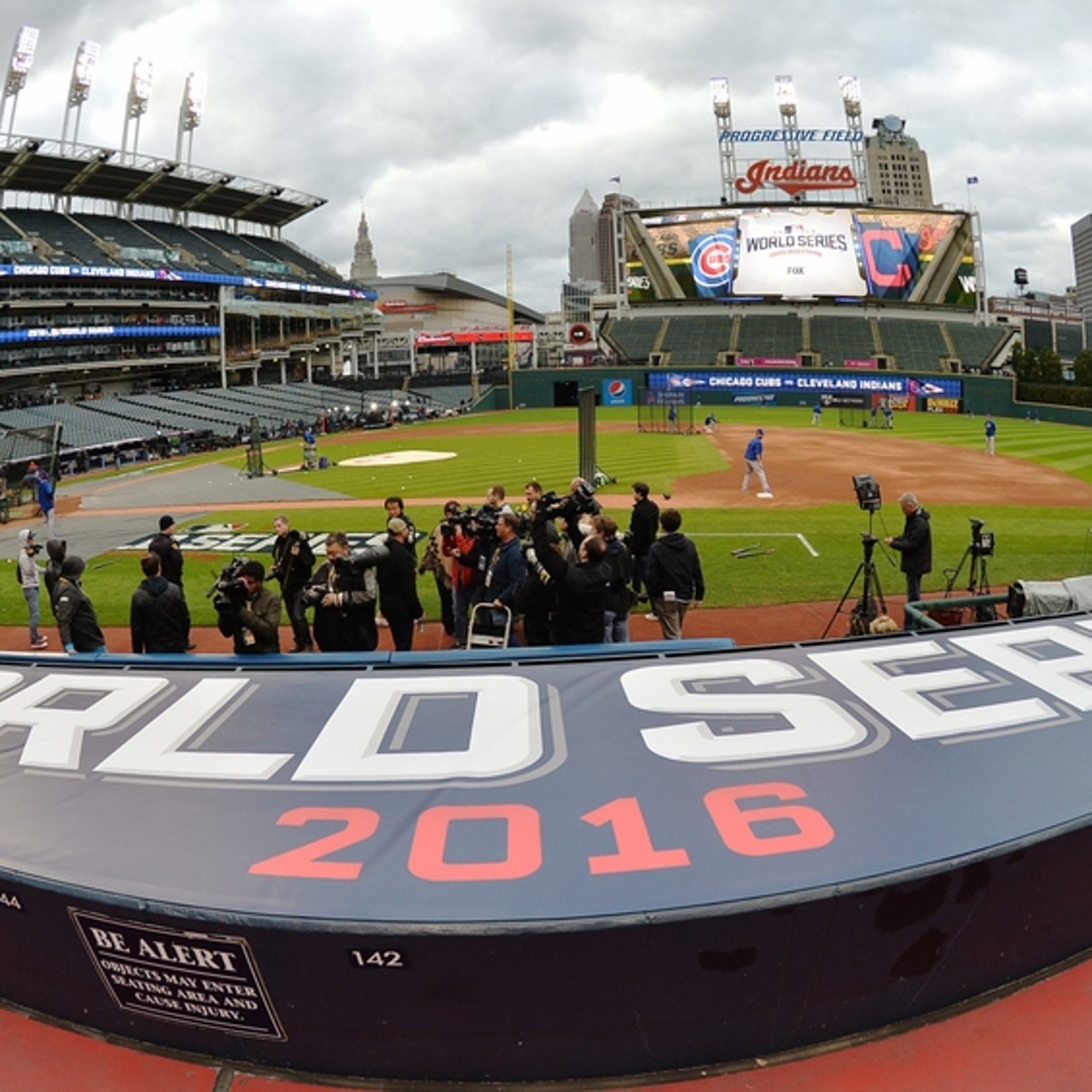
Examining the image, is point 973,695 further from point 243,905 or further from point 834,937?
point 243,905

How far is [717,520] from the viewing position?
18.7m

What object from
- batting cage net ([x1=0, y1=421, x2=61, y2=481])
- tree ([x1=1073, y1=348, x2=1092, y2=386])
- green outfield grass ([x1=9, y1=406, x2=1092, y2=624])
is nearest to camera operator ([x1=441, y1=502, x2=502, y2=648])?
green outfield grass ([x1=9, y1=406, x2=1092, y2=624])

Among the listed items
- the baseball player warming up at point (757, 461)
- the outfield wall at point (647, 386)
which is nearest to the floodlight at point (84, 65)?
the outfield wall at point (647, 386)

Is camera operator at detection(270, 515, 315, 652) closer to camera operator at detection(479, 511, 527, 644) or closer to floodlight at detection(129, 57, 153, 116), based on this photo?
camera operator at detection(479, 511, 527, 644)

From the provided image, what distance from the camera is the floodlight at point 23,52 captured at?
5957cm

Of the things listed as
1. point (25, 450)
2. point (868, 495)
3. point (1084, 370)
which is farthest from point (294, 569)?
point (1084, 370)

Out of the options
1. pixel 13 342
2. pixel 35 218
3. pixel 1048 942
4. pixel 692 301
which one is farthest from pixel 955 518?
pixel 35 218

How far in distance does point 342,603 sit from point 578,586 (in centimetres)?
226

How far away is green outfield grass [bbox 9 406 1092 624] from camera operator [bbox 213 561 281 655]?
498 cm

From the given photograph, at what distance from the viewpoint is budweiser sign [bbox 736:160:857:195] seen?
8069cm

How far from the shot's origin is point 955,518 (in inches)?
739

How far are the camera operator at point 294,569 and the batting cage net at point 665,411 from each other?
36.7 metres

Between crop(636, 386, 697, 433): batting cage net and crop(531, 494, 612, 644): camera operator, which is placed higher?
crop(636, 386, 697, 433): batting cage net

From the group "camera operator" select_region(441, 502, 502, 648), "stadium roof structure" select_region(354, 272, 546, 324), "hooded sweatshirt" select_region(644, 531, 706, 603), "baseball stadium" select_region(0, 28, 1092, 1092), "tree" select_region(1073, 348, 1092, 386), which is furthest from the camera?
"stadium roof structure" select_region(354, 272, 546, 324)
